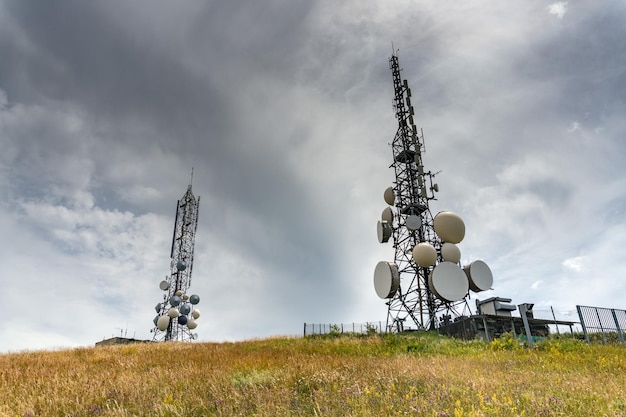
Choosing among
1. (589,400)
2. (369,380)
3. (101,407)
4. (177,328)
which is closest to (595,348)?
(589,400)

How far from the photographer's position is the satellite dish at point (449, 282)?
93.7 feet

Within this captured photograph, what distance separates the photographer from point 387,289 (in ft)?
101

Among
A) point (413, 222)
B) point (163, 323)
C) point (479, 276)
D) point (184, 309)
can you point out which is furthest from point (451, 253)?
point (163, 323)

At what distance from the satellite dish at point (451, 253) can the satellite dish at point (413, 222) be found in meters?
2.93

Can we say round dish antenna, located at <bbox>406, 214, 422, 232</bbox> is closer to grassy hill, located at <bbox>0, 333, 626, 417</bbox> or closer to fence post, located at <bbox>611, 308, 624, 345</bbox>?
fence post, located at <bbox>611, 308, 624, 345</bbox>

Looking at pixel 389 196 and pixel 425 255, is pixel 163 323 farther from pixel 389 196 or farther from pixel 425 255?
pixel 425 255

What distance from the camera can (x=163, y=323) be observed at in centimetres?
4312

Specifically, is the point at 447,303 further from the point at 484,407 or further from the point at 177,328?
Answer: the point at 177,328

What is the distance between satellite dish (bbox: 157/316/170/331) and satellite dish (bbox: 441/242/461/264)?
3224 centimetres

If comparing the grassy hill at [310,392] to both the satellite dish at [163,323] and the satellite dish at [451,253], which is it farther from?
the satellite dish at [163,323]

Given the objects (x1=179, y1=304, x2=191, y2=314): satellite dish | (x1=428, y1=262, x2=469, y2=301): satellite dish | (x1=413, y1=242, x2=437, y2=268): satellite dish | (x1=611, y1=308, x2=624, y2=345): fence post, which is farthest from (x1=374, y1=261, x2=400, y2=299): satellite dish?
(x1=179, y1=304, x2=191, y2=314): satellite dish

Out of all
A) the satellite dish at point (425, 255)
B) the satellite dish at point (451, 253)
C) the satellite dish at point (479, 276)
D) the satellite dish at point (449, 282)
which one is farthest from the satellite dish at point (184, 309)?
the satellite dish at point (479, 276)

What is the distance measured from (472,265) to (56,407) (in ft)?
99.3

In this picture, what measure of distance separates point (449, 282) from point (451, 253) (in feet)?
9.70
